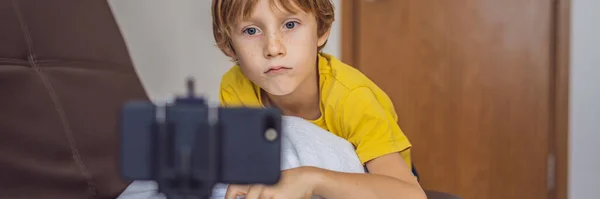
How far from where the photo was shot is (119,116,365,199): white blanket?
87 cm

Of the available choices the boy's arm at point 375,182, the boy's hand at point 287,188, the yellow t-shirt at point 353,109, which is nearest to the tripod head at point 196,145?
the boy's hand at point 287,188

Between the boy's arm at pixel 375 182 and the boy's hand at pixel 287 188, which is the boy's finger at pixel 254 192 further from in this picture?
the boy's arm at pixel 375 182

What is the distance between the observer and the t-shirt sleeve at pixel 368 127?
3.24 ft

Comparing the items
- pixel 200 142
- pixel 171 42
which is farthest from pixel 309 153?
pixel 171 42

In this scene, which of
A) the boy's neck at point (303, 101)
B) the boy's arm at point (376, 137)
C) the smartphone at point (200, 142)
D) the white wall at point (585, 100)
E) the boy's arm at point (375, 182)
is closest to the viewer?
the smartphone at point (200, 142)

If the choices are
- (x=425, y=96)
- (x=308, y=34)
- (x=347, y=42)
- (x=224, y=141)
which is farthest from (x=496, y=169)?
(x=224, y=141)

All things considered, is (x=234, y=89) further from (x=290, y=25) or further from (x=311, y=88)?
(x=290, y=25)

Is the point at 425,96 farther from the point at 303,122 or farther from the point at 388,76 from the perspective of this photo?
the point at 303,122

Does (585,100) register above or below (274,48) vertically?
below

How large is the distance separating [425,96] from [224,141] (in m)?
1.87

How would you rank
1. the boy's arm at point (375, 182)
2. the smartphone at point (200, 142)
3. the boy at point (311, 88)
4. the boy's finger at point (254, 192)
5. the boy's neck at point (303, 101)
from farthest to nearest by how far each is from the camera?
the boy's neck at point (303, 101) → the boy at point (311, 88) → the boy's arm at point (375, 182) → the boy's finger at point (254, 192) → the smartphone at point (200, 142)

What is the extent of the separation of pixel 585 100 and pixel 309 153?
1.58m

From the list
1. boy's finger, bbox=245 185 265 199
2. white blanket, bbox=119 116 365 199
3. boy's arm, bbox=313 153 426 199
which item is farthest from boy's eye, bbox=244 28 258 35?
boy's finger, bbox=245 185 265 199

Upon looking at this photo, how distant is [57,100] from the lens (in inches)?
41.6
